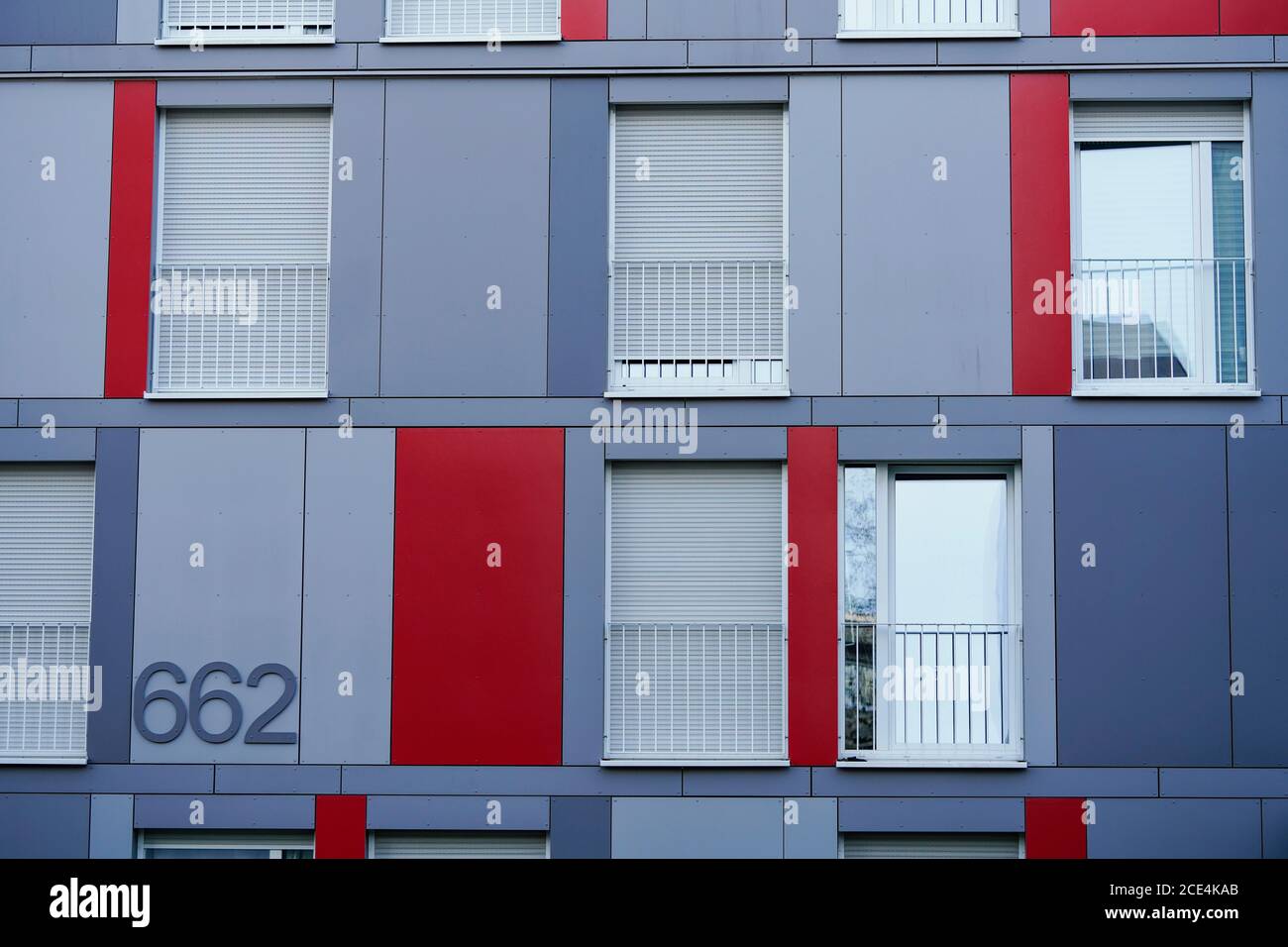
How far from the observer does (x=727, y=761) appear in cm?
1266

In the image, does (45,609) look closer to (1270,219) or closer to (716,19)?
(716,19)

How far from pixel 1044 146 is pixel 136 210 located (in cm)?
730

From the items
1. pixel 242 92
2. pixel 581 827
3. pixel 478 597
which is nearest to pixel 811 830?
pixel 581 827

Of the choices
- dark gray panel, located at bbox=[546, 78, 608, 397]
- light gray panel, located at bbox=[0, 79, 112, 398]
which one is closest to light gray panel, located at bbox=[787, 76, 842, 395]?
dark gray panel, located at bbox=[546, 78, 608, 397]

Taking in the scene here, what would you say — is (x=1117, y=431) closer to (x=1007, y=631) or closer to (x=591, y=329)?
(x=1007, y=631)

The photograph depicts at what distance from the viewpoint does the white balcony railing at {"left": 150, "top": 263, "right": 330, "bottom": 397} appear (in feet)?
43.8

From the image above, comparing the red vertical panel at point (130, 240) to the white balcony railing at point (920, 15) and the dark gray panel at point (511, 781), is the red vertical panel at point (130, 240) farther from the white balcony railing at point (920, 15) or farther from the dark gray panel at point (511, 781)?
the white balcony railing at point (920, 15)

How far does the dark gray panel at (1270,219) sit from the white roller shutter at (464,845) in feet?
22.1

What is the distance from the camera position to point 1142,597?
41.7 feet

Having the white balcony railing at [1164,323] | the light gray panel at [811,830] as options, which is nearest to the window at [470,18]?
A: the white balcony railing at [1164,323]

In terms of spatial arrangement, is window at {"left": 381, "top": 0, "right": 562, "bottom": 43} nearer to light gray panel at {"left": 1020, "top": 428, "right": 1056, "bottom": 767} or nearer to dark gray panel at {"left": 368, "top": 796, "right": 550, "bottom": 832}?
light gray panel at {"left": 1020, "top": 428, "right": 1056, "bottom": 767}

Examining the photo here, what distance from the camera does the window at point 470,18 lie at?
13.5m

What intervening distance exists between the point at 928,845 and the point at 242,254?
23.8ft
